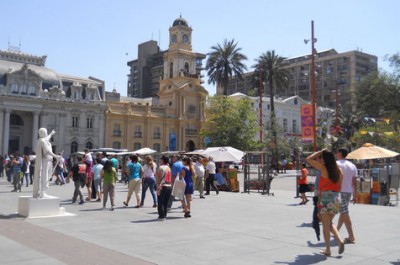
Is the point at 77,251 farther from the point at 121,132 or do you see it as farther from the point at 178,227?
the point at 121,132

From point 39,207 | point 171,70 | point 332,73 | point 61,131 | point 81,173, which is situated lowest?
point 39,207

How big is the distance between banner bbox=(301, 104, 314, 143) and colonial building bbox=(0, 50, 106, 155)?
3755cm

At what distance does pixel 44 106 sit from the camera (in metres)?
53.2

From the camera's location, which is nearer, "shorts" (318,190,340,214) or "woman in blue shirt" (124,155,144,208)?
"shorts" (318,190,340,214)

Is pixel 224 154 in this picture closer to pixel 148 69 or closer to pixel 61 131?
pixel 61 131

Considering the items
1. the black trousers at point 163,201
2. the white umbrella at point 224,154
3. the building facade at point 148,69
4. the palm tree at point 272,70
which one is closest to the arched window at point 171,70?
the palm tree at point 272,70

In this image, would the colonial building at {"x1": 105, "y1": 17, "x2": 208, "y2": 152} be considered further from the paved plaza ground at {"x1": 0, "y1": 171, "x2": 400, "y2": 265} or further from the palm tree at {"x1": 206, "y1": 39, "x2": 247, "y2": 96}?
the paved plaza ground at {"x1": 0, "y1": 171, "x2": 400, "y2": 265}

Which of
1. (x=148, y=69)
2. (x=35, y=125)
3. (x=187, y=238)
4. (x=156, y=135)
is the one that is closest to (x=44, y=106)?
(x=35, y=125)

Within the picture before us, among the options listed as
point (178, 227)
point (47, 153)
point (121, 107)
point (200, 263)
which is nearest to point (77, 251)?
point (200, 263)

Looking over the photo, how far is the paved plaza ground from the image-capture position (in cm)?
666

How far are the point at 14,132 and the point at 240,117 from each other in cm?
2941

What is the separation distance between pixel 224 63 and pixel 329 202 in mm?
43722

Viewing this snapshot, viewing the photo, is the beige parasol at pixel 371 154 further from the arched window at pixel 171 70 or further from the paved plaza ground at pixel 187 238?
the arched window at pixel 171 70

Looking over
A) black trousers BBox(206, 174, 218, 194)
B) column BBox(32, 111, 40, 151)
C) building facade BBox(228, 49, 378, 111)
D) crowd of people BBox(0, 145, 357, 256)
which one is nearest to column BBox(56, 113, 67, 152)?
column BBox(32, 111, 40, 151)
